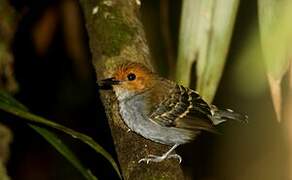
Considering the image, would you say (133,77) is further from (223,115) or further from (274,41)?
(274,41)

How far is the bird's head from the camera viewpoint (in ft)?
11.5

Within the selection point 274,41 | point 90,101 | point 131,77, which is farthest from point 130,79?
point 90,101

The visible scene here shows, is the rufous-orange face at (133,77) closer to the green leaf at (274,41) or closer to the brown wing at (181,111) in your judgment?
the brown wing at (181,111)

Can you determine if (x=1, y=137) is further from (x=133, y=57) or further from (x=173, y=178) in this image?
(x=173, y=178)

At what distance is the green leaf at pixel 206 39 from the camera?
3076mm

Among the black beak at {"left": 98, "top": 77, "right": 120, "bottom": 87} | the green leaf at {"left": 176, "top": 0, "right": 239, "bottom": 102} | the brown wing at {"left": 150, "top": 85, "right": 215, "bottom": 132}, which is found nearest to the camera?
the green leaf at {"left": 176, "top": 0, "right": 239, "bottom": 102}

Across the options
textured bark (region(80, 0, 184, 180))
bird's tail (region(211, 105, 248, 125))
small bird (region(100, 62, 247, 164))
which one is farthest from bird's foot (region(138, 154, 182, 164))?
bird's tail (region(211, 105, 248, 125))

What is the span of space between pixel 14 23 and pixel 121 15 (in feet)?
5.44

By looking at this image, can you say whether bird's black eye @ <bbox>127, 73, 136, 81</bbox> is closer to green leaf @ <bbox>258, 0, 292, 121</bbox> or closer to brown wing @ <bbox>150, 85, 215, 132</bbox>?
brown wing @ <bbox>150, 85, 215, 132</bbox>

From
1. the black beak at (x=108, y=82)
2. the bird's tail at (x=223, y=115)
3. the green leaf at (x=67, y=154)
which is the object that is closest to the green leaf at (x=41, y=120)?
the green leaf at (x=67, y=154)

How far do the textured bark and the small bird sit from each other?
9cm

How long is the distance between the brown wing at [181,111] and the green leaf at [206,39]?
54 cm

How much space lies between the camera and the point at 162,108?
3838 mm

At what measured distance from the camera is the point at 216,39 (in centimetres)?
310
